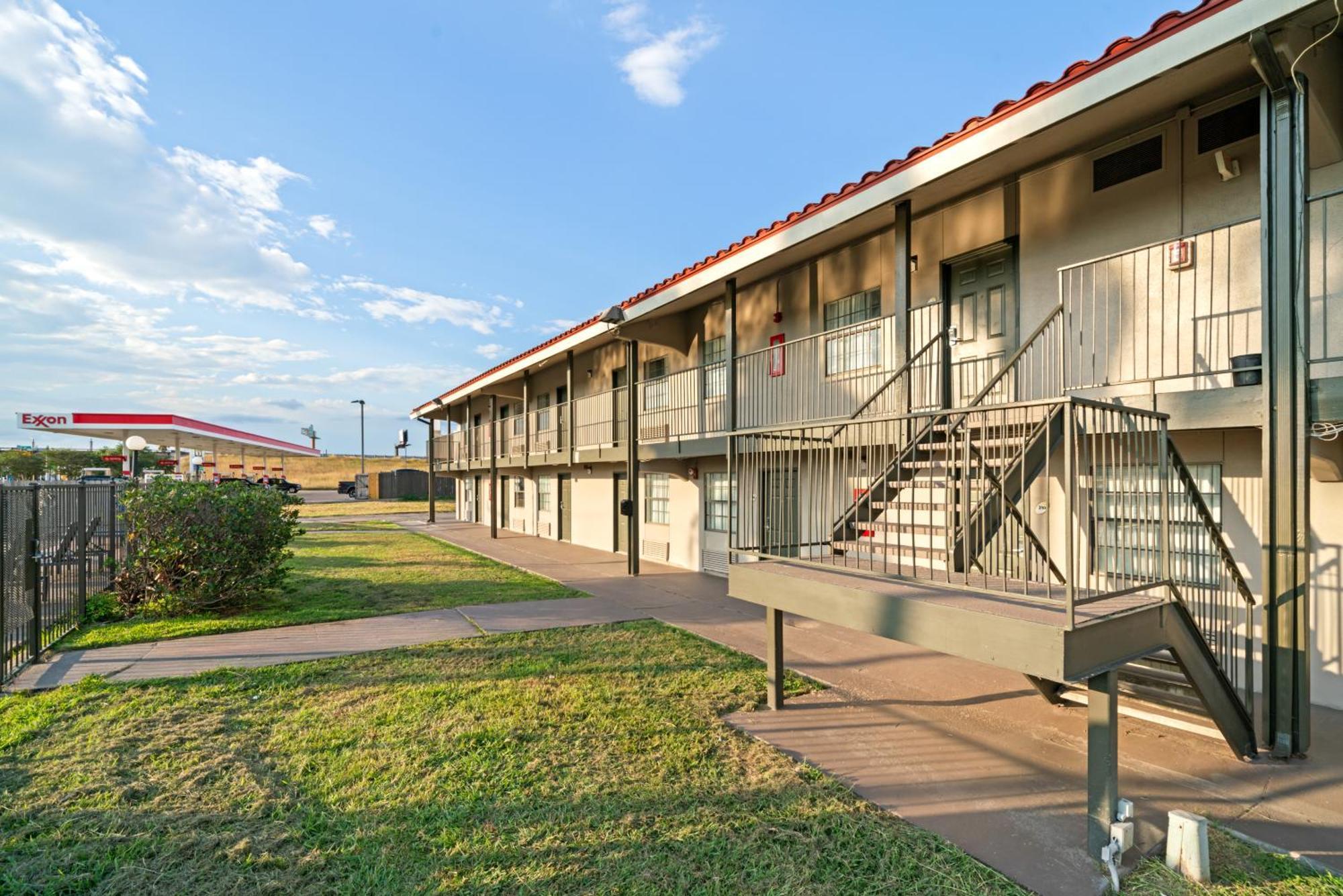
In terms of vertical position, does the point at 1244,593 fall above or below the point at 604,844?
above

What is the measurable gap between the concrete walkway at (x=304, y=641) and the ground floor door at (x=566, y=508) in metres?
8.93

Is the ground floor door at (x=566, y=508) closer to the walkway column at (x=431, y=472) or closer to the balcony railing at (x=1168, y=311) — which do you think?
the walkway column at (x=431, y=472)

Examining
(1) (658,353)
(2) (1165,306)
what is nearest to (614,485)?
(1) (658,353)

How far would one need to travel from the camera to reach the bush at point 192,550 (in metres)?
8.84

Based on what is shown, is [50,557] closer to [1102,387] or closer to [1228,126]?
[1102,387]

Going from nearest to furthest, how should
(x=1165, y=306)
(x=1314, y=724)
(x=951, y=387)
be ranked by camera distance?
(x=1314, y=724) < (x=1165, y=306) < (x=951, y=387)

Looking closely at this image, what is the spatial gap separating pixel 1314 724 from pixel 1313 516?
162cm

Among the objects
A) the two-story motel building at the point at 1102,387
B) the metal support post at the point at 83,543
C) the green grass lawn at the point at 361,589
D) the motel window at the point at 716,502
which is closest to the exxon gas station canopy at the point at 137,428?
the green grass lawn at the point at 361,589

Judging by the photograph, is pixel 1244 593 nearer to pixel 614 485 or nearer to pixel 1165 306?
pixel 1165 306

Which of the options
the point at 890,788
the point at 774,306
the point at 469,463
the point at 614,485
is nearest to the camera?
the point at 890,788

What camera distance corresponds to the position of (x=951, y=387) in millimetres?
7973

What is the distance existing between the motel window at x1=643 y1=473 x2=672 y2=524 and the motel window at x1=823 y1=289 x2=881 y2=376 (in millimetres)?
5309

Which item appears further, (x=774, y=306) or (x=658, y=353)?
(x=658, y=353)

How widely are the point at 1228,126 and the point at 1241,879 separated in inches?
232
